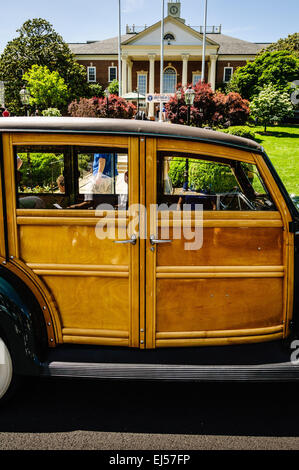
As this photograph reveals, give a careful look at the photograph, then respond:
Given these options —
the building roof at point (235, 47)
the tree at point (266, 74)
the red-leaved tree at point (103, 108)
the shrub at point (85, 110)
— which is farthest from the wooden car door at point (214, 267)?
the building roof at point (235, 47)

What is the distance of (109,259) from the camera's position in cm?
272

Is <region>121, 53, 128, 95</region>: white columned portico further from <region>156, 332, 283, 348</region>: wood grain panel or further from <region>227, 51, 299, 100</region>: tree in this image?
<region>156, 332, 283, 348</region>: wood grain panel

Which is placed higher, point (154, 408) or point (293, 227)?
point (293, 227)

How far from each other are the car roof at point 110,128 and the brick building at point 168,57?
52997 mm

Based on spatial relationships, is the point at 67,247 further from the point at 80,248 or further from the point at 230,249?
the point at 230,249

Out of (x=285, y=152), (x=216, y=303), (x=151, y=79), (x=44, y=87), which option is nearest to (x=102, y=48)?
(x=151, y=79)

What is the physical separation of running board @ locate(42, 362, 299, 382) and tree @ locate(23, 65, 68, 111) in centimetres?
3826

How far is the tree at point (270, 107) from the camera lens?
3291 cm

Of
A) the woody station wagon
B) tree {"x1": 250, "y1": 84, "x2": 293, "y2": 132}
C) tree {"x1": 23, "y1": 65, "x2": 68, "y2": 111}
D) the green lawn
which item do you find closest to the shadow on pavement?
the woody station wagon

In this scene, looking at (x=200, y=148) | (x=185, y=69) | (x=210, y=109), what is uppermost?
(x=185, y=69)

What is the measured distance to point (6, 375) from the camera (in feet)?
8.90

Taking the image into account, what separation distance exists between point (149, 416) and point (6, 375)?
1082 millimetres

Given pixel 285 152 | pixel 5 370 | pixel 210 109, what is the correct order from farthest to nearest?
pixel 210 109
pixel 285 152
pixel 5 370

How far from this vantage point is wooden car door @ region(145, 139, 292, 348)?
2717mm
